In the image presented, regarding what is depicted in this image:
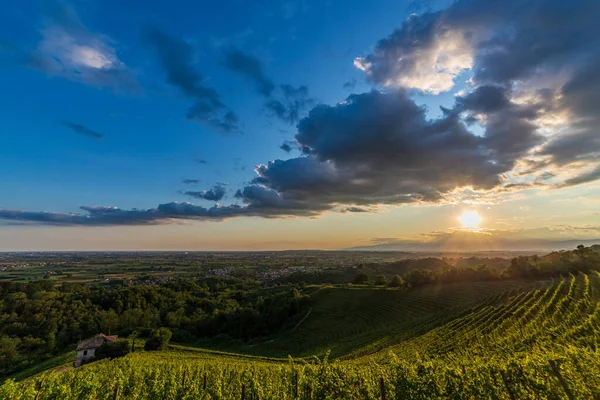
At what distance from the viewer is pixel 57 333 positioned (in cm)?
9175

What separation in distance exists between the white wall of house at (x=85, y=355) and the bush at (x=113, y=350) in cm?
82

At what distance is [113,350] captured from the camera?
5691 cm

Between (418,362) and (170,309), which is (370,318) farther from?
(170,309)

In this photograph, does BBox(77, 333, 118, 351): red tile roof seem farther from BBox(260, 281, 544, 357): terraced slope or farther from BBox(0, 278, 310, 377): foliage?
BBox(260, 281, 544, 357): terraced slope

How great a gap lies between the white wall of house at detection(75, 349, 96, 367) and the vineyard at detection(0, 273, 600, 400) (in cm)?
782

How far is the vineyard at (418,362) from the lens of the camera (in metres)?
14.2

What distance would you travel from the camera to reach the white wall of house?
182 ft

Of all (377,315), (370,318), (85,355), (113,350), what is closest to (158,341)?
(113,350)

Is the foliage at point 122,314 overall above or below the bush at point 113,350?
below

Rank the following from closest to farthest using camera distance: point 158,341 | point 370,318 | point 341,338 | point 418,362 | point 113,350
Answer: point 418,362 < point 113,350 < point 341,338 < point 158,341 < point 370,318

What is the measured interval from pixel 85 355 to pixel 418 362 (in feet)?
211

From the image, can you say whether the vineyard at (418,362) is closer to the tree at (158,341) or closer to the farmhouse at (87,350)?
the tree at (158,341)

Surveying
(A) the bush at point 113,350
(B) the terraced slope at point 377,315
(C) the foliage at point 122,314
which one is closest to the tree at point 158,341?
(A) the bush at point 113,350

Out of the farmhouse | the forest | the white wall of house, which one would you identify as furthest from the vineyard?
the forest
